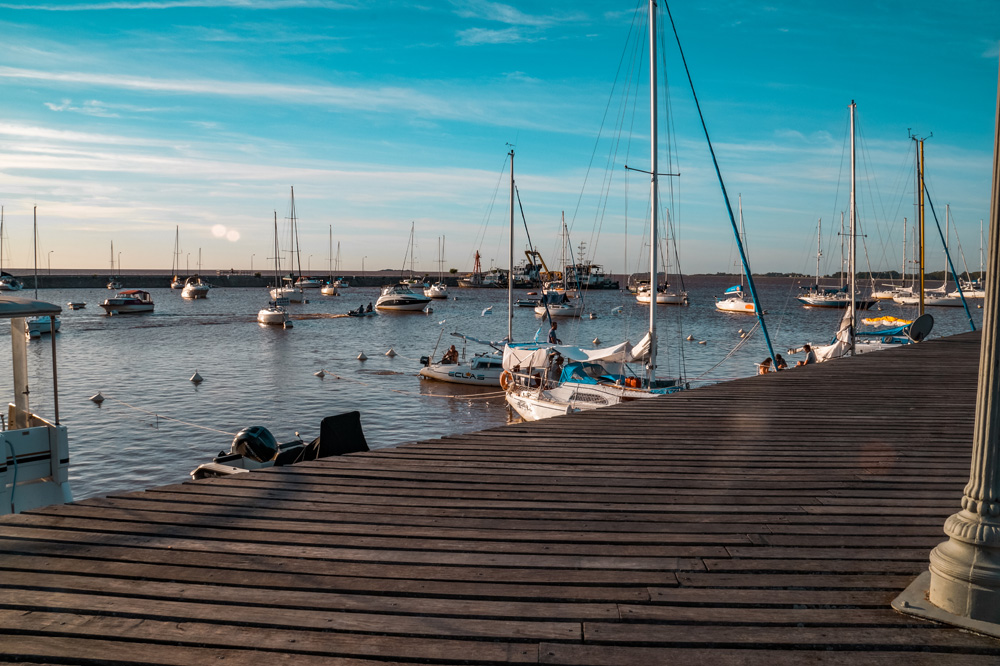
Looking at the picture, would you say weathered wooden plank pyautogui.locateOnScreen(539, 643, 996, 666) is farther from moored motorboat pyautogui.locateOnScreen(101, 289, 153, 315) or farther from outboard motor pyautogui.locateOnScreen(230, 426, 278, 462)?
moored motorboat pyautogui.locateOnScreen(101, 289, 153, 315)

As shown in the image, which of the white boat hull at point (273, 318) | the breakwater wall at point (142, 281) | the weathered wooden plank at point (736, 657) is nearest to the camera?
the weathered wooden plank at point (736, 657)

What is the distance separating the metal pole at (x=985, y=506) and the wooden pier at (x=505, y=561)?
18 centimetres

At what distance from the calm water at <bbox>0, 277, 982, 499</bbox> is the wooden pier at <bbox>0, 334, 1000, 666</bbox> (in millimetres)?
11923

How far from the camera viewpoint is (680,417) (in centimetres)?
853

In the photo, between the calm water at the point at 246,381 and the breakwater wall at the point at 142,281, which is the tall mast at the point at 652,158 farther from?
the breakwater wall at the point at 142,281

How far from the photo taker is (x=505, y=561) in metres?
3.91

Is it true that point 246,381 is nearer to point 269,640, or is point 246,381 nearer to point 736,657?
point 269,640

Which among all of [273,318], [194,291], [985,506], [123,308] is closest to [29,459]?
[985,506]

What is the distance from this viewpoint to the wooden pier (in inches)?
120

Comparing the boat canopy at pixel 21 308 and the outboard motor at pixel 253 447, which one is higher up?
the boat canopy at pixel 21 308

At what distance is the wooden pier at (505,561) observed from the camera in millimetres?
3045

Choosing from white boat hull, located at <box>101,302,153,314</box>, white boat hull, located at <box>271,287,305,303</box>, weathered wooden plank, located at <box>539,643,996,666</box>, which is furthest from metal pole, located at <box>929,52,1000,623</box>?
white boat hull, located at <box>271,287,305,303</box>

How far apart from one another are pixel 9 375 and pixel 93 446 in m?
16.7

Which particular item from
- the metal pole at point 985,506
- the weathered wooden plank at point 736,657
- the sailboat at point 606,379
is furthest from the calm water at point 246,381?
the metal pole at point 985,506
